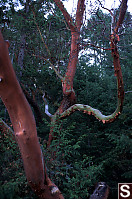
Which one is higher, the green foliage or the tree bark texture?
the tree bark texture

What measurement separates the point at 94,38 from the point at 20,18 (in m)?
5.34

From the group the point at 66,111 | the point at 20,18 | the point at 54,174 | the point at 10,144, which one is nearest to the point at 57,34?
the point at 20,18

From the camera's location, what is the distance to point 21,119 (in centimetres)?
293

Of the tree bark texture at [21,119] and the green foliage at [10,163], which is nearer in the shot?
the tree bark texture at [21,119]

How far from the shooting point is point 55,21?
931 cm

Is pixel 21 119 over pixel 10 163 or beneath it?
over

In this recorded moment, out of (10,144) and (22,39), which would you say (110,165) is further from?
(22,39)

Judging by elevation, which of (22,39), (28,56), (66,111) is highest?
(22,39)

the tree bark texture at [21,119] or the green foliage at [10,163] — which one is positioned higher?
the tree bark texture at [21,119]

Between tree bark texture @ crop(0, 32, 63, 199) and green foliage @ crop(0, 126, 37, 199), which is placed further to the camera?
green foliage @ crop(0, 126, 37, 199)

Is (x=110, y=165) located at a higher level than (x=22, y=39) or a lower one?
lower

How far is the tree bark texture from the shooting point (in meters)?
2.76

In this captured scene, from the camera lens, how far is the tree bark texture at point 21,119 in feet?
9.04

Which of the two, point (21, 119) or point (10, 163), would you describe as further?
point (10, 163)
